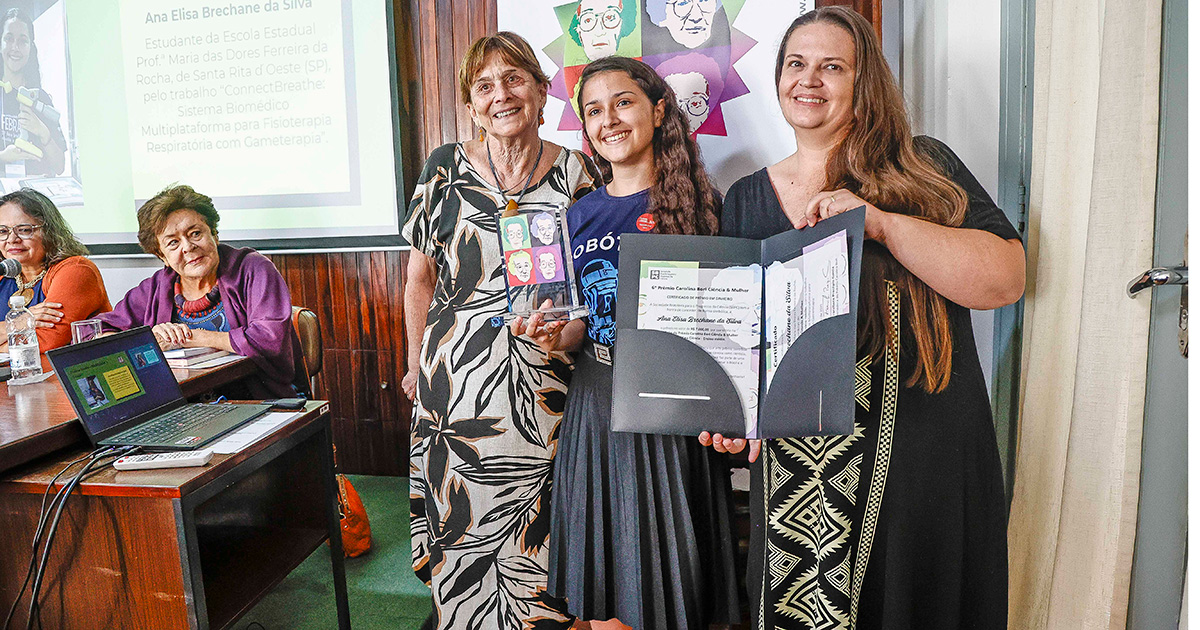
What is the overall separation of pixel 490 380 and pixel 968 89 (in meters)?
1.26

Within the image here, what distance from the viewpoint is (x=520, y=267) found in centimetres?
132

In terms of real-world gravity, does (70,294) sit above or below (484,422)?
above

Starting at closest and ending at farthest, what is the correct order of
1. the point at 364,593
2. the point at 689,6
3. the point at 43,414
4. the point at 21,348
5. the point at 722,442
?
1. the point at 722,442
2. the point at 43,414
3. the point at 689,6
4. the point at 21,348
5. the point at 364,593

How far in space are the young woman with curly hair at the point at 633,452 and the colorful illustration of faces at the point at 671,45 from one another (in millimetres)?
347

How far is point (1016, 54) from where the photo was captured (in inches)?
48.3

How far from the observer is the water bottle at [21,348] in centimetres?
185

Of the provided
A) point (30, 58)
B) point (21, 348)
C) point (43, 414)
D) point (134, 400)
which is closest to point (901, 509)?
point (134, 400)

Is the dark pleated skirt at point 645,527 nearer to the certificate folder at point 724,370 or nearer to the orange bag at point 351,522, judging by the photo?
the certificate folder at point 724,370

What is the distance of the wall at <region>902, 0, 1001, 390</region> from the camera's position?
4.17 feet

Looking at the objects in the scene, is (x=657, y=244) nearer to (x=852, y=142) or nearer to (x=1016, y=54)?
(x=852, y=142)

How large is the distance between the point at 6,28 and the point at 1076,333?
13.6 ft

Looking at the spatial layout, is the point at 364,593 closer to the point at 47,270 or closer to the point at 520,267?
the point at 520,267

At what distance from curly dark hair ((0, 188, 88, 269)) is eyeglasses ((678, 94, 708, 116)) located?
2581 mm

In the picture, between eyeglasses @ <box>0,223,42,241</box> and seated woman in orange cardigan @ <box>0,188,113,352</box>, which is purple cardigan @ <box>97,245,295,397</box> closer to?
seated woman in orange cardigan @ <box>0,188,113,352</box>
